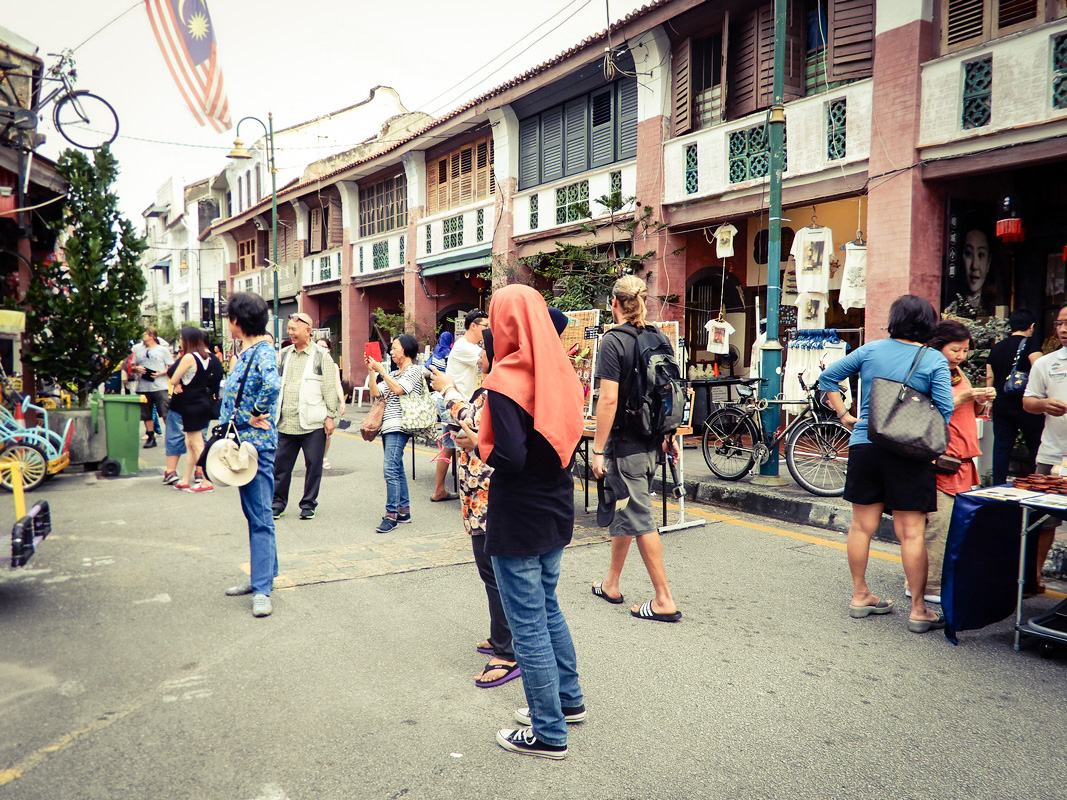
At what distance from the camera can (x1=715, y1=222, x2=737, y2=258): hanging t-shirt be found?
40.1 feet

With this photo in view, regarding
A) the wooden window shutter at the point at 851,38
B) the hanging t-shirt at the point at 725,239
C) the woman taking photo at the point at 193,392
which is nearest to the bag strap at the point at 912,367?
the wooden window shutter at the point at 851,38

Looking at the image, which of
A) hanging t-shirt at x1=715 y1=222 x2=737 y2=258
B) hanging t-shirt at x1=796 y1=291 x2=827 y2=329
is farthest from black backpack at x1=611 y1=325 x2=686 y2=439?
hanging t-shirt at x1=715 y1=222 x2=737 y2=258

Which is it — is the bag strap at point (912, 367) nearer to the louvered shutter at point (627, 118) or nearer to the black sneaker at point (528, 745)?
the black sneaker at point (528, 745)

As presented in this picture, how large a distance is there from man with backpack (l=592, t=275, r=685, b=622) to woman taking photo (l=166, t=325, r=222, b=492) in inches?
239

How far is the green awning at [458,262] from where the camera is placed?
58.9 ft

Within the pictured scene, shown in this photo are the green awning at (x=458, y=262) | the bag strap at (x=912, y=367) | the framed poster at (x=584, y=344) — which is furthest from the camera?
the green awning at (x=458, y=262)

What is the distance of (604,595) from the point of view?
16.3ft

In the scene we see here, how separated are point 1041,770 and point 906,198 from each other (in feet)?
26.2

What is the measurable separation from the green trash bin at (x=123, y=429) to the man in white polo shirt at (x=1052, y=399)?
969 cm

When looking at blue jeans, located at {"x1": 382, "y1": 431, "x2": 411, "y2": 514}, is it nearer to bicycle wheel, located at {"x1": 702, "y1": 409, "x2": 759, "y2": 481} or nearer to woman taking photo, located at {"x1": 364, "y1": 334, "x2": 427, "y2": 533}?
woman taking photo, located at {"x1": 364, "y1": 334, "x2": 427, "y2": 533}

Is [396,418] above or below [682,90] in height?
below

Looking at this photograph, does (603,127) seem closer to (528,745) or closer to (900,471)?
(900,471)

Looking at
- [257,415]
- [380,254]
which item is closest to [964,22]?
[257,415]

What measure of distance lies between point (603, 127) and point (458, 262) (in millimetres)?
5592
